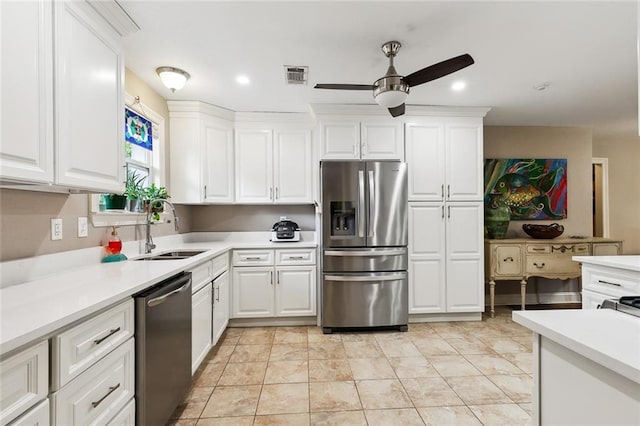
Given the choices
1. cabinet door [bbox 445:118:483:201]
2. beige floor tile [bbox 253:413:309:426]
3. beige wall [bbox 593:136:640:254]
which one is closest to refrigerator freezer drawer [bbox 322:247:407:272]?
cabinet door [bbox 445:118:483:201]

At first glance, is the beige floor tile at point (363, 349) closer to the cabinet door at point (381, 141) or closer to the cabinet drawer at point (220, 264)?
the cabinet drawer at point (220, 264)

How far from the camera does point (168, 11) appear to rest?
1.82 meters

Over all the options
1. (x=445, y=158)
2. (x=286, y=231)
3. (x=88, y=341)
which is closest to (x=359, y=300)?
(x=286, y=231)

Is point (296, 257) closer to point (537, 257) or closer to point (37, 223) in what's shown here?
point (37, 223)

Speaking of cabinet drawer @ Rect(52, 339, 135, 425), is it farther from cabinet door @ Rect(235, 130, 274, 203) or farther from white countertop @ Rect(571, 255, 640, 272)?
white countertop @ Rect(571, 255, 640, 272)

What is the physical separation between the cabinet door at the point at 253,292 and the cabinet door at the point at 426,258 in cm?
158

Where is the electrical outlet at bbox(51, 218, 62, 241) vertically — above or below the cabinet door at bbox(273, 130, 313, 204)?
below

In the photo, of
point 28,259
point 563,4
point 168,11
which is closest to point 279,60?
point 168,11

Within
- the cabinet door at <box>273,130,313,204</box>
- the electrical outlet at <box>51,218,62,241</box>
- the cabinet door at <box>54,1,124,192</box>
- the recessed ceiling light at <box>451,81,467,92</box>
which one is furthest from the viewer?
the cabinet door at <box>273,130,313,204</box>

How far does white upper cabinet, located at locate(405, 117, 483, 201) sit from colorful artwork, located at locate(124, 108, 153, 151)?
8.69 feet

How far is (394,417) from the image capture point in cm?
186

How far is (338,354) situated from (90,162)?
2332mm

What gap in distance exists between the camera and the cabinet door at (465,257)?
3467 mm

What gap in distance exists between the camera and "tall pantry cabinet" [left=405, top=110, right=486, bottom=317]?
11.3 feet
